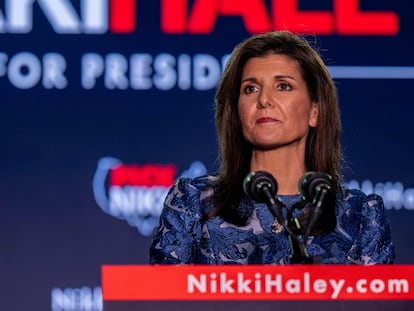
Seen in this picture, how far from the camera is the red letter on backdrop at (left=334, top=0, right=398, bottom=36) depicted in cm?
425

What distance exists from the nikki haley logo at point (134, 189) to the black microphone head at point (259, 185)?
2142 mm

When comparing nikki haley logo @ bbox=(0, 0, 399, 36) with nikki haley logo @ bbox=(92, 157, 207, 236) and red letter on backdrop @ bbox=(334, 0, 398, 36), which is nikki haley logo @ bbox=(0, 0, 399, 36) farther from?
nikki haley logo @ bbox=(92, 157, 207, 236)

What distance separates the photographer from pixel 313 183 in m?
1.95

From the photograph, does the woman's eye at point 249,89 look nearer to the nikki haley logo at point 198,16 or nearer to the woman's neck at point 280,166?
the woman's neck at point 280,166

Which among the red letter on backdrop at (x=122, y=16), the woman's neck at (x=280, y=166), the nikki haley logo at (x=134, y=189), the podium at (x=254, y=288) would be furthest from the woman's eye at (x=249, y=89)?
the red letter on backdrop at (x=122, y=16)

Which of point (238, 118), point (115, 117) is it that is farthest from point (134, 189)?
point (238, 118)

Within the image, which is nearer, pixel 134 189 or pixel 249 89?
pixel 249 89

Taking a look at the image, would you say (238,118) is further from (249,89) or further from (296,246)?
(296,246)

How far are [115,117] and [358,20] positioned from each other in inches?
43.3

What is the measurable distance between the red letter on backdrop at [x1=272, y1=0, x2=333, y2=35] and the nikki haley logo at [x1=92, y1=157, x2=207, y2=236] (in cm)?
73

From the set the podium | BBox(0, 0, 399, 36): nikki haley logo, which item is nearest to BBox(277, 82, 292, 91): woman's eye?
the podium

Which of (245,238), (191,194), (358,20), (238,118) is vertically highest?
(358,20)

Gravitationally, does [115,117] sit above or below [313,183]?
above

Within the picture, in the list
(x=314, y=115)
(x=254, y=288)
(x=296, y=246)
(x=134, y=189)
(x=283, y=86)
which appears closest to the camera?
(x=254, y=288)
